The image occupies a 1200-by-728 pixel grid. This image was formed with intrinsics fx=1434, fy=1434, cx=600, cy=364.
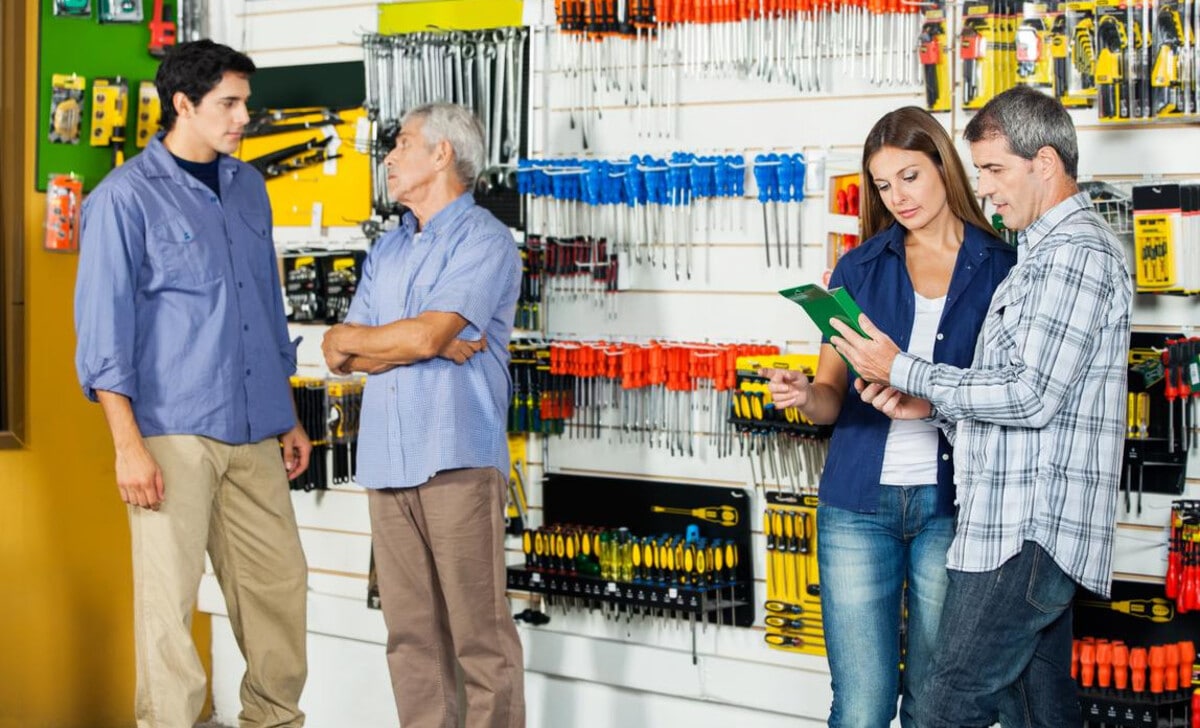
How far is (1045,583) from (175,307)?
236cm

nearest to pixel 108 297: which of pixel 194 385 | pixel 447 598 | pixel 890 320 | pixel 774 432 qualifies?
pixel 194 385

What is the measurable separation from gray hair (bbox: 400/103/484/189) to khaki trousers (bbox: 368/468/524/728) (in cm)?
82

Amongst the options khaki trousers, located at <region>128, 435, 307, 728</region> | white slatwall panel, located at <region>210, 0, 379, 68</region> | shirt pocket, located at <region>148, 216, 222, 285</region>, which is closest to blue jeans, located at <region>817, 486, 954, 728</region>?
khaki trousers, located at <region>128, 435, 307, 728</region>

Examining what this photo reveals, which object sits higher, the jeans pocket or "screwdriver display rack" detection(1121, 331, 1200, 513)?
"screwdriver display rack" detection(1121, 331, 1200, 513)

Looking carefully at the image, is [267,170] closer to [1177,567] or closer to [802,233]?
[802,233]

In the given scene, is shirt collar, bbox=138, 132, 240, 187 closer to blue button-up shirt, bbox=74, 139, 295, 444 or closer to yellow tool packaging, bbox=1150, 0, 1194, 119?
blue button-up shirt, bbox=74, 139, 295, 444

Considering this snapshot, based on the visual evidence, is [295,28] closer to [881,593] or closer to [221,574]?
[221,574]

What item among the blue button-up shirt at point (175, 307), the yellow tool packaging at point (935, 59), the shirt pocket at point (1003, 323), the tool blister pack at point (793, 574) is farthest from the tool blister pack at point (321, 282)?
the shirt pocket at point (1003, 323)

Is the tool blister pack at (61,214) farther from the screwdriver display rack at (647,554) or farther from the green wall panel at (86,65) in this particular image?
the screwdriver display rack at (647,554)

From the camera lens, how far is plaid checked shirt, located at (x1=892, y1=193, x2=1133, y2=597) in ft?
8.56

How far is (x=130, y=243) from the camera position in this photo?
374 cm

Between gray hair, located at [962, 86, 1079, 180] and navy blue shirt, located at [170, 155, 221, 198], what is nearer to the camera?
gray hair, located at [962, 86, 1079, 180]

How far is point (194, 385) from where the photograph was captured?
384cm

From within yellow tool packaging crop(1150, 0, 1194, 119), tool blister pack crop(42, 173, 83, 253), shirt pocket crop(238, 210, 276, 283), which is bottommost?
shirt pocket crop(238, 210, 276, 283)
